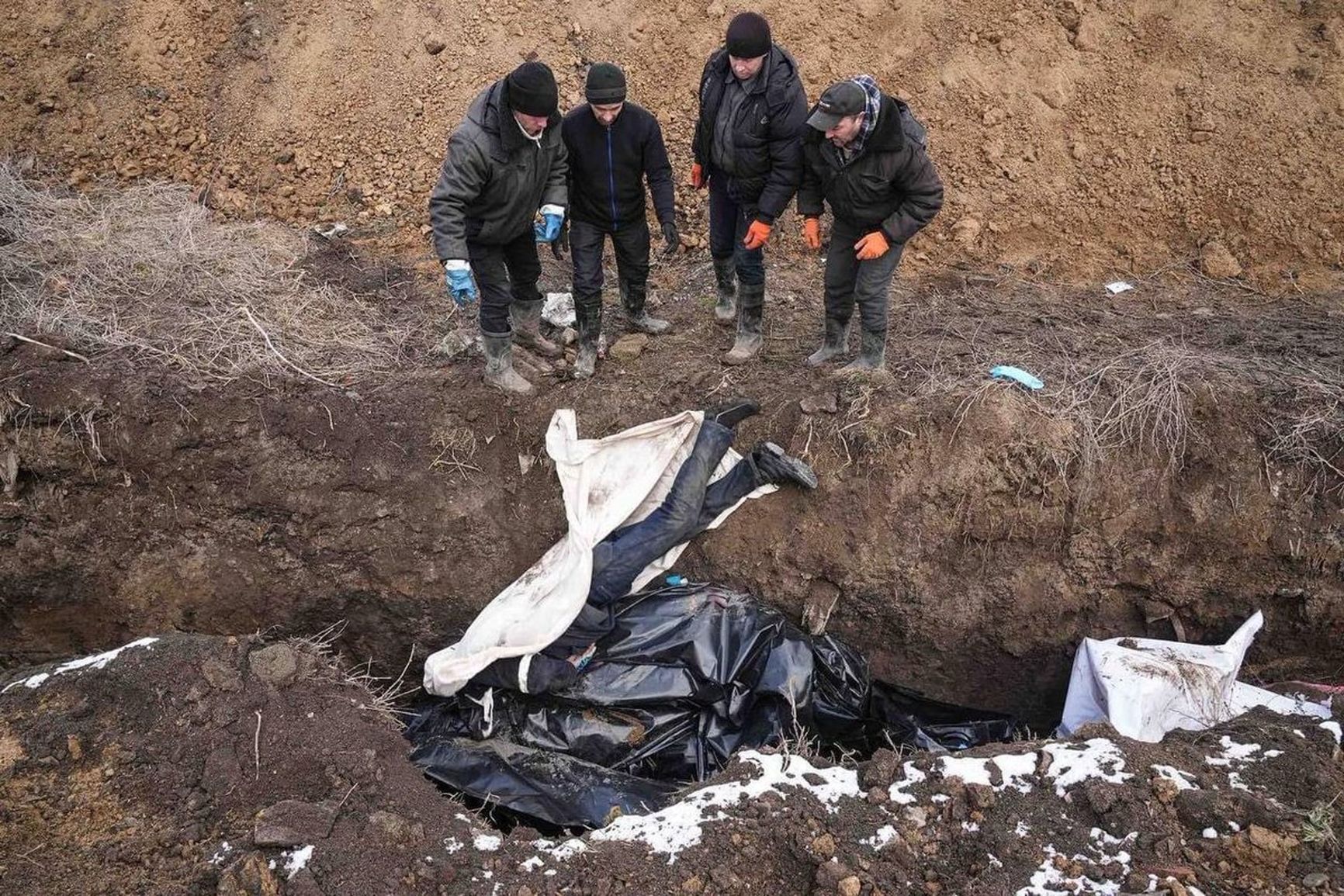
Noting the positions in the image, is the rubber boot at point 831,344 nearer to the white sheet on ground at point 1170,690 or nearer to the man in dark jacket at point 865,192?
the man in dark jacket at point 865,192

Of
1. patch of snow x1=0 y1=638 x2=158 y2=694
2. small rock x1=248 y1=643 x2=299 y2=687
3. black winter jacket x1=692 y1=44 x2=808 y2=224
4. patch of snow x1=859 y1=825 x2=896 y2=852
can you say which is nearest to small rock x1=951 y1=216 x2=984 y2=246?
black winter jacket x1=692 y1=44 x2=808 y2=224

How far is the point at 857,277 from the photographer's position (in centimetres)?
398

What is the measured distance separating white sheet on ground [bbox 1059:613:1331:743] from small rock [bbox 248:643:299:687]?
3050 millimetres

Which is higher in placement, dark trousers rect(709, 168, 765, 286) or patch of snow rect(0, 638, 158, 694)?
dark trousers rect(709, 168, 765, 286)

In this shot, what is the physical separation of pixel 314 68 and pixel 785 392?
3.86m

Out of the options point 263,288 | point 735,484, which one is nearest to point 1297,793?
point 735,484

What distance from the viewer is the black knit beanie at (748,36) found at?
3.59 meters

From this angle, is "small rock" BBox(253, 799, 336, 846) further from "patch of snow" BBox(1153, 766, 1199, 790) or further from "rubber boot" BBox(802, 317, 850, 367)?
"rubber boot" BBox(802, 317, 850, 367)

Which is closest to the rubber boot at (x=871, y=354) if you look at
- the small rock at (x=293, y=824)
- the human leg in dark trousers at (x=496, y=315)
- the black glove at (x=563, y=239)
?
the black glove at (x=563, y=239)

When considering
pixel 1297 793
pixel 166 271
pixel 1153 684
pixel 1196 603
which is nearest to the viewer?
pixel 1297 793

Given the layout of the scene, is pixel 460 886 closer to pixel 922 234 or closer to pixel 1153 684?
pixel 1153 684

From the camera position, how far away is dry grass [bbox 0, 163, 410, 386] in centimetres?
432

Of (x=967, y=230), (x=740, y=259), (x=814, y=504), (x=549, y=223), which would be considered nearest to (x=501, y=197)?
(x=549, y=223)

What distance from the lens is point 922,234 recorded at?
521 centimetres
